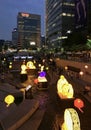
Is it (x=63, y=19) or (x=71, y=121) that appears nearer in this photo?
(x=71, y=121)

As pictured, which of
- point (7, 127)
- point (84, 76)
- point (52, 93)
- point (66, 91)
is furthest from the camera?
point (84, 76)

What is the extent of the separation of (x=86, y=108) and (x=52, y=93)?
7.12 m

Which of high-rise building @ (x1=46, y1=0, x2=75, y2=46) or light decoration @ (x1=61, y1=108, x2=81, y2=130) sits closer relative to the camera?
light decoration @ (x1=61, y1=108, x2=81, y2=130)

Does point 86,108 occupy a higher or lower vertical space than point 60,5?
lower

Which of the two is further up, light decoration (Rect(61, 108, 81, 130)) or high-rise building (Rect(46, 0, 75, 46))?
high-rise building (Rect(46, 0, 75, 46))

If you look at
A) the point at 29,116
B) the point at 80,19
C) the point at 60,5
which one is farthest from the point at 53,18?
the point at 29,116

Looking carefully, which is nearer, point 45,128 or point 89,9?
point 45,128

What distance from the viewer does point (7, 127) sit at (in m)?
13.7

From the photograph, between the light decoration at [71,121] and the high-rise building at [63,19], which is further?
the high-rise building at [63,19]

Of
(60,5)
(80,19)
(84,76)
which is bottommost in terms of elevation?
(84,76)

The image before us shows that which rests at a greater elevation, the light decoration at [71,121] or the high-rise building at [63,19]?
the high-rise building at [63,19]

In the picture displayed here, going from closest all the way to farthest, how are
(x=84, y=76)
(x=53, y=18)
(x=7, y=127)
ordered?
(x=7, y=127), (x=84, y=76), (x=53, y=18)

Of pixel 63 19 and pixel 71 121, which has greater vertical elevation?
pixel 63 19

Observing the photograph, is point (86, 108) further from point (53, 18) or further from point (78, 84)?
point (53, 18)
